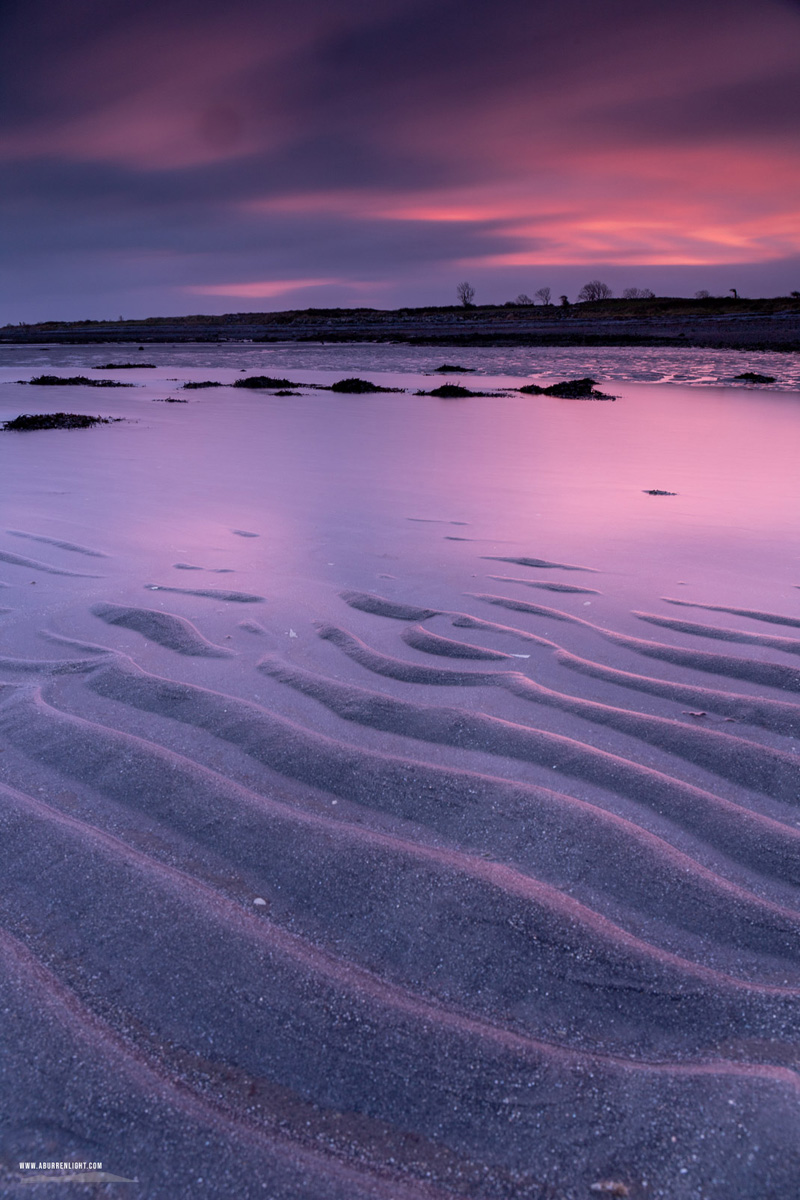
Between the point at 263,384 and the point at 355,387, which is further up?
the point at 263,384

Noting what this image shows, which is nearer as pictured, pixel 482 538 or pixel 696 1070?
pixel 696 1070

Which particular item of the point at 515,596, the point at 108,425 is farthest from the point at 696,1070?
the point at 108,425

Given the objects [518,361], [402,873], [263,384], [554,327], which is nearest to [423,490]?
[402,873]

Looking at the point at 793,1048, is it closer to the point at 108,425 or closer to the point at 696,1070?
the point at 696,1070

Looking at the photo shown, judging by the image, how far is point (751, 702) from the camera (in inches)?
92.2

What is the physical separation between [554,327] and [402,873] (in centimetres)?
4798

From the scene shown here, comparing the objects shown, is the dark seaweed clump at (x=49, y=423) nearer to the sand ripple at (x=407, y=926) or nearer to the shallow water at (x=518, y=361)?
the sand ripple at (x=407, y=926)

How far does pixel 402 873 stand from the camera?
5.55ft

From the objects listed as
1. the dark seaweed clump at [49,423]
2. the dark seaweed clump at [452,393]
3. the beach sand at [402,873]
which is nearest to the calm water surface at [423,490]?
the beach sand at [402,873]

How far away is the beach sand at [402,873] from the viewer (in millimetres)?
1147

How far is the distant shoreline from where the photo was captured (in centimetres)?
3259

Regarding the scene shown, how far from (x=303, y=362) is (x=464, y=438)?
55.5 ft

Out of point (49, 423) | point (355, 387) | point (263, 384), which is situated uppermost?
point (263, 384)

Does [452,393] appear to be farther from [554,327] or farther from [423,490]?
[554,327]
